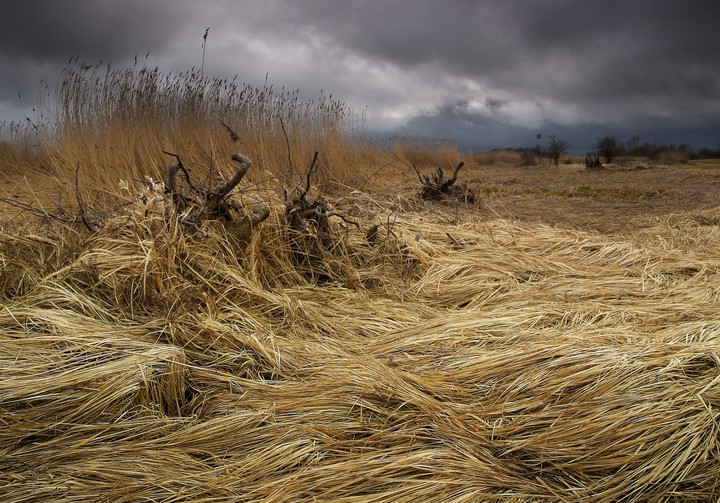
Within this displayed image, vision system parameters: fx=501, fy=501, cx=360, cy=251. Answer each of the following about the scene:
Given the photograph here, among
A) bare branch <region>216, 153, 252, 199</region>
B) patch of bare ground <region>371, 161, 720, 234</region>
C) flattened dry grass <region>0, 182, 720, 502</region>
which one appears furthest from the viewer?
patch of bare ground <region>371, 161, 720, 234</region>

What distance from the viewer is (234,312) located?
6.96 feet

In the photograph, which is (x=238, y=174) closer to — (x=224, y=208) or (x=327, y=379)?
(x=224, y=208)

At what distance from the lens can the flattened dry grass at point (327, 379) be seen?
133 centimetres

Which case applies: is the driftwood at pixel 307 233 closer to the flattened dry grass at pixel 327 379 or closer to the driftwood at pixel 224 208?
the flattened dry grass at pixel 327 379

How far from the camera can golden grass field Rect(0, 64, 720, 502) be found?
133cm

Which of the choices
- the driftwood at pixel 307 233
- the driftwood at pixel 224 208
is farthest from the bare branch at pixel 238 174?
the driftwood at pixel 307 233

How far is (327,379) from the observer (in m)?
1.69

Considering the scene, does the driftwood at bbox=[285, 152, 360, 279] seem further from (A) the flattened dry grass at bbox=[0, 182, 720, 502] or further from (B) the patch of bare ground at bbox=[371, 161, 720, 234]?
(B) the patch of bare ground at bbox=[371, 161, 720, 234]

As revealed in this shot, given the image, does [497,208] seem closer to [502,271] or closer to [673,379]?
[502,271]

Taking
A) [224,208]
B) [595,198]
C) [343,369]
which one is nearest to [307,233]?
[224,208]

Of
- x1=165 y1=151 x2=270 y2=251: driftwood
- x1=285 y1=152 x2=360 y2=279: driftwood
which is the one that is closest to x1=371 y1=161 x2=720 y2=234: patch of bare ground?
x1=285 y1=152 x2=360 y2=279: driftwood

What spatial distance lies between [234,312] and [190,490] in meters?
0.91

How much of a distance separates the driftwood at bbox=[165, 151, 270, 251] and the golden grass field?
0.08m

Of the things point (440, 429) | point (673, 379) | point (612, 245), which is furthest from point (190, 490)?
point (612, 245)
